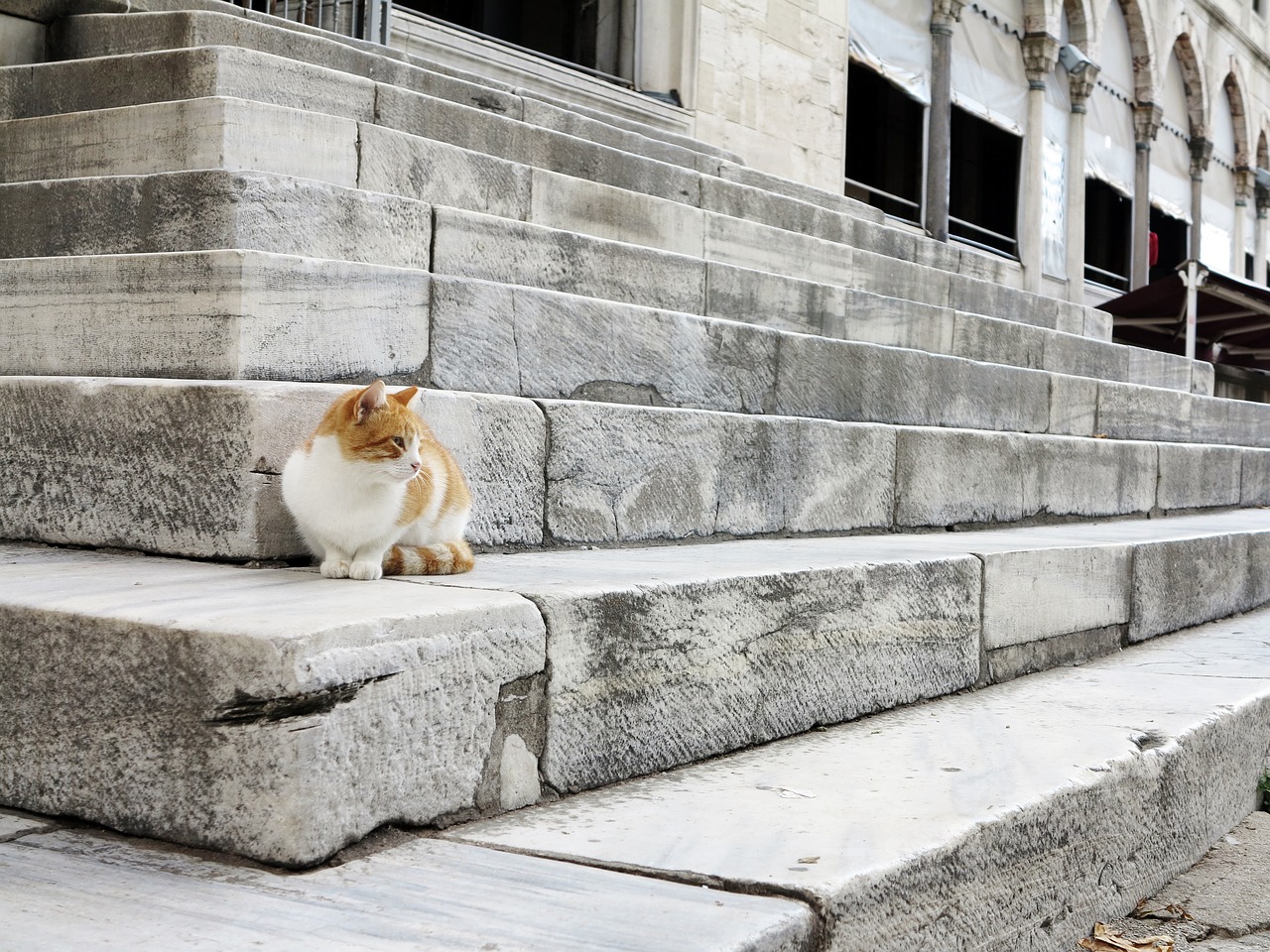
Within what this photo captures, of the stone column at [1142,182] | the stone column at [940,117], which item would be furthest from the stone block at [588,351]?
the stone column at [1142,182]

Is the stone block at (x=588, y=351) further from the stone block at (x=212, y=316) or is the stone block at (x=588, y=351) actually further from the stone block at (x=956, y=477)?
the stone block at (x=956, y=477)

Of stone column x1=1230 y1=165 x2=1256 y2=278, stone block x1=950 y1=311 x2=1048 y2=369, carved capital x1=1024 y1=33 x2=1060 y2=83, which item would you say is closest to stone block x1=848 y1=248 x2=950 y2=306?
stone block x1=950 y1=311 x2=1048 y2=369

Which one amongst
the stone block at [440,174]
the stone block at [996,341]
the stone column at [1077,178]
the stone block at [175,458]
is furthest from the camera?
the stone column at [1077,178]

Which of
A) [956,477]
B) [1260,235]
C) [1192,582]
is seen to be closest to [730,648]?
[956,477]

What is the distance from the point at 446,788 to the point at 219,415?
118 cm

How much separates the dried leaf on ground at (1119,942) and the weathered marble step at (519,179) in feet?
9.07

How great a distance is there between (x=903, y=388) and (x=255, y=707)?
409 centimetres

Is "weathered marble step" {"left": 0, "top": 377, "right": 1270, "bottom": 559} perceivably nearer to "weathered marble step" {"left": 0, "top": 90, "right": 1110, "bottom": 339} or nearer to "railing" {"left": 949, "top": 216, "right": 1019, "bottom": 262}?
"weathered marble step" {"left": 0, "top": 90, "right": 1110, "bottom": 339}

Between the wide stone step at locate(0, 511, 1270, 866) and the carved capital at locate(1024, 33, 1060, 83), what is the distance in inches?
574

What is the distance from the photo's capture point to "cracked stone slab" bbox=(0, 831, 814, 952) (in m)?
1.68

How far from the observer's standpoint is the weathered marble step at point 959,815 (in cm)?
210

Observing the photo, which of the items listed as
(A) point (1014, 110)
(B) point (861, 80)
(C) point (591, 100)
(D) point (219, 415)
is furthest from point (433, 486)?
(B) point (861, 80)

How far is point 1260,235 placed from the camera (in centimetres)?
2414

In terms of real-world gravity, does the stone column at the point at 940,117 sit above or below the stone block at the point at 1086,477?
above
